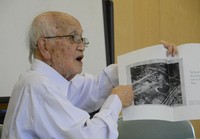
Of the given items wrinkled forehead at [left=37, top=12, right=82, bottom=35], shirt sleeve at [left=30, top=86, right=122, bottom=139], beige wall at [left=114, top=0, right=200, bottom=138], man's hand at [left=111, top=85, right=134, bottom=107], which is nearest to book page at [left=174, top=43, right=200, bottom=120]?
man's hand at [left=111, top=85, right=134, bottom=107]

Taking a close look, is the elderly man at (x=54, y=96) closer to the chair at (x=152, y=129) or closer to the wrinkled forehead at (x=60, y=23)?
the wrinkled forehead at (x=60, y=23)

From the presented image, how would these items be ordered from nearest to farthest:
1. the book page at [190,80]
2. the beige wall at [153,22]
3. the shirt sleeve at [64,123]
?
the shirt sleeve at [64,123] < the book page at [190,80] < the beige wall at [153,22]

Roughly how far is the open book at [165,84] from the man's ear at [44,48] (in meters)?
0.31

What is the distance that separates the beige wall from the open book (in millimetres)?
1280

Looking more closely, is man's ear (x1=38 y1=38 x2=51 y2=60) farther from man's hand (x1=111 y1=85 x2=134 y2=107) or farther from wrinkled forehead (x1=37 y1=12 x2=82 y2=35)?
man's hand (x1=111 y1=85 x2=134 y2=107)

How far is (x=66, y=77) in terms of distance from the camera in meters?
1.30

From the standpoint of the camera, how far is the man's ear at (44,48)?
1.23 meters

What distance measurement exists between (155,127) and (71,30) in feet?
2.32

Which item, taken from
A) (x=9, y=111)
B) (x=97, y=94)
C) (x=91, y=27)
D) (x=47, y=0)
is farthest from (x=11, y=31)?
(x=9, y=111)

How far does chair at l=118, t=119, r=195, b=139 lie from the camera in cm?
163

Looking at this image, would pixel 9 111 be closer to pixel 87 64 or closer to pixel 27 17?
pixel 27 17

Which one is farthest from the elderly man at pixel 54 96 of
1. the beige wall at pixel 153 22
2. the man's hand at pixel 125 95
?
the beige wall at pixel 153 22

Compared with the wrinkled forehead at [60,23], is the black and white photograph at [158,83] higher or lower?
lower

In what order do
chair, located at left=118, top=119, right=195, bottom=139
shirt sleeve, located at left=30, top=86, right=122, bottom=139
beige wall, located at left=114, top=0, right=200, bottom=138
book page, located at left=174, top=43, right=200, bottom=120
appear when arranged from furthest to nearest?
beige wall, located at left=114, top=0, right=200, bottom=138
chair, located at left=118, top=119, right=195, bottom=139
book page, located at left=174, top=43, right=200, bottom=120
shirt sleeve, located at left=30, top=86, right=122, bottom=139
